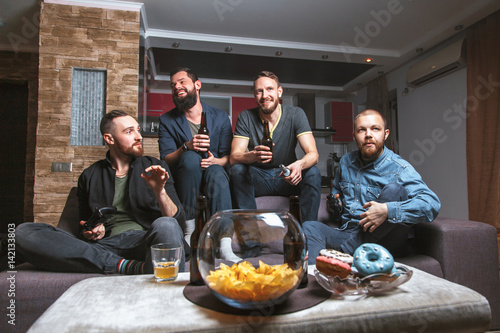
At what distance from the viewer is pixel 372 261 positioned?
0.90 m

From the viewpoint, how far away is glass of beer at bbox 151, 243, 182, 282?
969 mm

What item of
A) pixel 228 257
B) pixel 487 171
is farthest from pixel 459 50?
pixel 228 257

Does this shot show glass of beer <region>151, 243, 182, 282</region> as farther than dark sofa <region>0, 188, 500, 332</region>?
No

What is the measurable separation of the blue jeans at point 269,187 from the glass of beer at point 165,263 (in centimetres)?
93

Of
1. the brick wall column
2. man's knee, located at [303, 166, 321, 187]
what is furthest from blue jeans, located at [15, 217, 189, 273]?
the brick wall column

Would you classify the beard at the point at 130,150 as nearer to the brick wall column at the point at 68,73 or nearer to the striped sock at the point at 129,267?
the striped sock at the point at 129,267

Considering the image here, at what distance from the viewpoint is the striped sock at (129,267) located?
1.31 metres

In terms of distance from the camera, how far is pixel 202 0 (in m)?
3.41


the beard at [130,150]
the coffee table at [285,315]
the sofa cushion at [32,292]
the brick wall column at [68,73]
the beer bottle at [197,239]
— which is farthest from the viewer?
the brick wall column at [68,73]

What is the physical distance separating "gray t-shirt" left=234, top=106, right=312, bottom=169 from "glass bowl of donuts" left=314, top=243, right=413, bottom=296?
1211 mm

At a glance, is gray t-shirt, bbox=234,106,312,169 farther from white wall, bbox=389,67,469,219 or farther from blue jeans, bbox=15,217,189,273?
white wall, bbox=389,67,469,219

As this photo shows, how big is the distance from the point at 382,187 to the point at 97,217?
145 centimetres

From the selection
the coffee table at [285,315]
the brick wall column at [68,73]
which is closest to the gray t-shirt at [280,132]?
the coffee table at [285,315]

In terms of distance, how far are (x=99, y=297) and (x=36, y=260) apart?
713 millimetres
